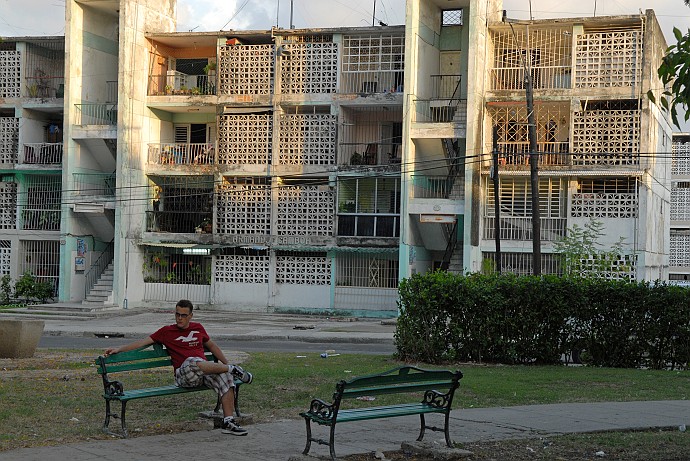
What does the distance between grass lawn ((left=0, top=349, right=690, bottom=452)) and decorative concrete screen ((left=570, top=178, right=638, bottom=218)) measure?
17.8 m

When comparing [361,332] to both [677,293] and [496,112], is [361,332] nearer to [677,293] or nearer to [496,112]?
[496,112]

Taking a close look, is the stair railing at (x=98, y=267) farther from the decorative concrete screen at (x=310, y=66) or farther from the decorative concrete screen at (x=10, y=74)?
the decorative concrete screen at (x=310, y=66)

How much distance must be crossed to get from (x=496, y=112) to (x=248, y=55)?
9.97 meters

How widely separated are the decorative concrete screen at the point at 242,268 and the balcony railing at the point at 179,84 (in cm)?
668

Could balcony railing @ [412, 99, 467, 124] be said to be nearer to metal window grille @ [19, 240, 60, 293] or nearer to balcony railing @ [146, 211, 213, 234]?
balcony railing @ [146, 211, 213, 234]

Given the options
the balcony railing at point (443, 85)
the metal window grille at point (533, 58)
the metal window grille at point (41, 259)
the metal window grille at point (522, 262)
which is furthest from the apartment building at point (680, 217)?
the metal window grille at point (41, 259)

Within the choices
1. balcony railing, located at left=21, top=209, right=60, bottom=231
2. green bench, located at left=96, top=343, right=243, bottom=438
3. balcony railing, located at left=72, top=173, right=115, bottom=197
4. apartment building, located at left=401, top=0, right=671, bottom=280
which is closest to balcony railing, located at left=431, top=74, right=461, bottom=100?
apartment building, located at left=401, top=0, right=671, bottom=280

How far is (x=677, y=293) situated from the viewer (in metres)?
18.1

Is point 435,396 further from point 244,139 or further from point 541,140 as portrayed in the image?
point 244,139

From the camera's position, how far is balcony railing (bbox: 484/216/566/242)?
35.5 meters

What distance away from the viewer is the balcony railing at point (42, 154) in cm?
4191

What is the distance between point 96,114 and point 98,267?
633 centimetres

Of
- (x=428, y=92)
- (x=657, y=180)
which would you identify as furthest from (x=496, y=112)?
(x=657, y=180)

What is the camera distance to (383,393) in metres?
9.45
